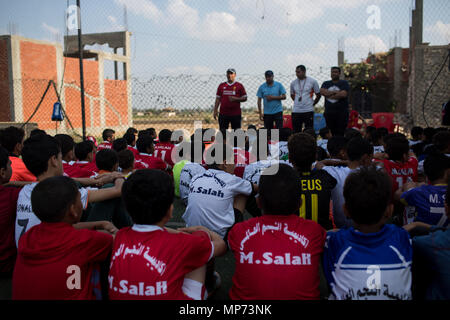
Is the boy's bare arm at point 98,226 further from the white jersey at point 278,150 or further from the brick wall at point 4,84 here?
the brick wall at point 4,84

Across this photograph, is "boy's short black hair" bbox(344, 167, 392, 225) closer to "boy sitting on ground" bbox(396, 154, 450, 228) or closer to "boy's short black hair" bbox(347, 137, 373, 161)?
Result: "boy sitting on ground" bbox(396, 154, 450, 228)

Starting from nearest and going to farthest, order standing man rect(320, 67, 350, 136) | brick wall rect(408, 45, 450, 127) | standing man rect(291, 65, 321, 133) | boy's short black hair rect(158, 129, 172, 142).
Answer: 1. boy's short black hair rect(158, 129, 172, 142)
2. standing man rect(320, 67, 350, 136)
3. standing man rect(291, 65, 321, 133)
4. brick wall rect(408, 45, 450, 127)

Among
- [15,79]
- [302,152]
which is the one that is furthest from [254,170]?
[15,79]

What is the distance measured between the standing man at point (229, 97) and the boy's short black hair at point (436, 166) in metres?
5.01

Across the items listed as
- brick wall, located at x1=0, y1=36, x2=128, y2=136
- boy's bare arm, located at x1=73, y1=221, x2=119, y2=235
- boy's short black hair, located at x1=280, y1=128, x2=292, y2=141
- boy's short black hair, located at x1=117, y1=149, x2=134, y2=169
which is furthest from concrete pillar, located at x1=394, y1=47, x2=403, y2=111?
boy's bare arm, located at x1=73, y1=221, x2=119, y2=235

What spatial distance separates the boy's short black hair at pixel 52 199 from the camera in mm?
1796

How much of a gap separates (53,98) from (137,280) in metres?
16.1

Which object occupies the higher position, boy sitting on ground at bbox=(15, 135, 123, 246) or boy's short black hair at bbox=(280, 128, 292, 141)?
boy's short black hair at bbox=(280, 128, 292, 141)

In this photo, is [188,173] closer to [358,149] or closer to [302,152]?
[302,152]

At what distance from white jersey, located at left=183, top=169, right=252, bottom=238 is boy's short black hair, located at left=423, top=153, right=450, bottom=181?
1.25m

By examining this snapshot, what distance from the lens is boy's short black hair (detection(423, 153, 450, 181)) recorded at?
2.51 m

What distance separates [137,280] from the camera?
5.18 feet

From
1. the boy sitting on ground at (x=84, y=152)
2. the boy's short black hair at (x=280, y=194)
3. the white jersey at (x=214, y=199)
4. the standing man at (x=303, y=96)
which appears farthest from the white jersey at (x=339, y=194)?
the standing man at (x=303, y=96)
